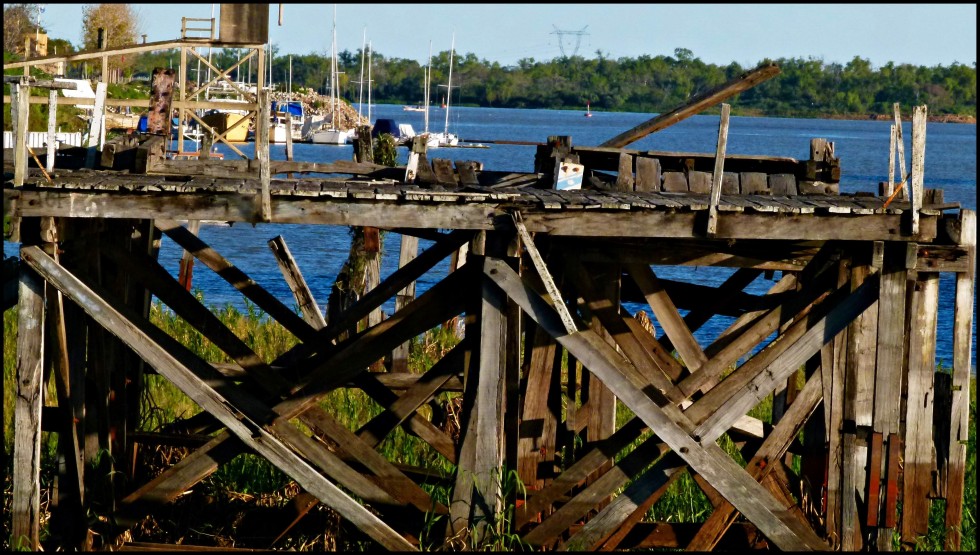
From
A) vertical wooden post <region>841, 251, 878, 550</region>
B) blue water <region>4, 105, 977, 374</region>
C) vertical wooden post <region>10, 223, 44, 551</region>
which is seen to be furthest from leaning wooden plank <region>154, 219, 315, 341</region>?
blue water <region>4, 105, 977, 374</region>

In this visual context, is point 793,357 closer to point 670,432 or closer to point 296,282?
point 670,432

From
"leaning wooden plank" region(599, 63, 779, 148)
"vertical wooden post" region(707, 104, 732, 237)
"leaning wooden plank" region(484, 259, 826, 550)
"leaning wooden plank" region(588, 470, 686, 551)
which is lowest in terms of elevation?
"leaning wooden plank" region(588, 470, 686, 551)

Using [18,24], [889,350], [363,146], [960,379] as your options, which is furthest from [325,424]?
[18,24]

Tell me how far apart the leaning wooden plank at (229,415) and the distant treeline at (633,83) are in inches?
3737

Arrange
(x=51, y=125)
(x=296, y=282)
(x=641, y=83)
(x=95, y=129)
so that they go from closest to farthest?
(x=51, y=125) → (x=95, y=129) → (x=296, y=282) → (x=641, y=83)

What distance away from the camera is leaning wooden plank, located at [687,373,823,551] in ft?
29.7

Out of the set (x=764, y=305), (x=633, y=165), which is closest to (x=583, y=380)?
(x=764, y=305)

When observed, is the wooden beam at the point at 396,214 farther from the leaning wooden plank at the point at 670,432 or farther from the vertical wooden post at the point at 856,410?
the vertical wooden post at the point at 856,410

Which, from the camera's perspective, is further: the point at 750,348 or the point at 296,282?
the point at 296,282

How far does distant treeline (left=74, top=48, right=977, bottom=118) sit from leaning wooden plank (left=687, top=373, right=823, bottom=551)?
95.1 meters

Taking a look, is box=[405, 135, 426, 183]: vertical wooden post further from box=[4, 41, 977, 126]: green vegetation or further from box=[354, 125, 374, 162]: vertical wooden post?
box=[4, 41, 977, 126]: green vegetation

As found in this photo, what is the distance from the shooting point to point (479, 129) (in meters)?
121

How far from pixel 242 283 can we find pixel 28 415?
7.55 ft

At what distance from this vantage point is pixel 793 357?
329 inches
